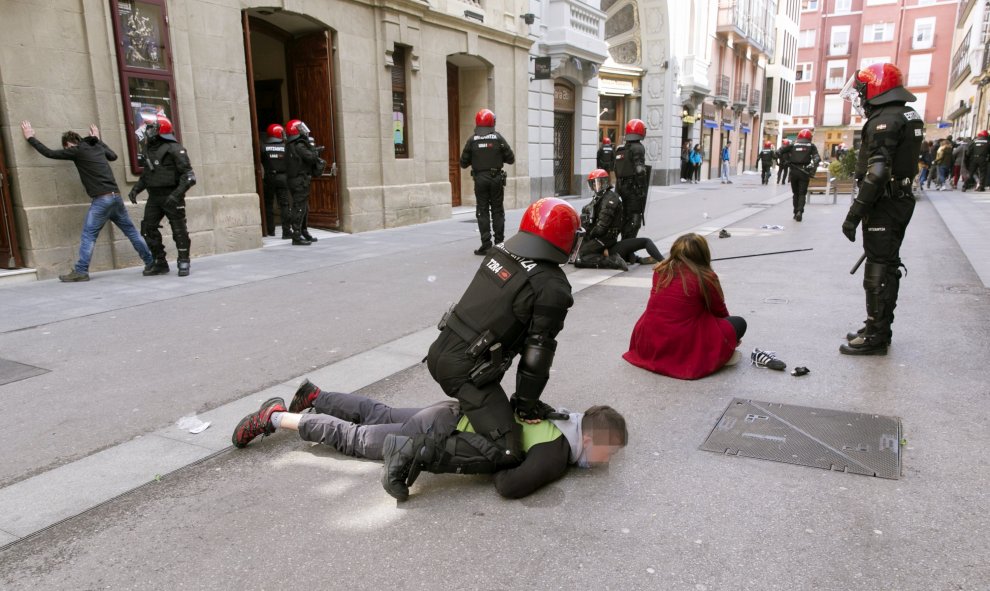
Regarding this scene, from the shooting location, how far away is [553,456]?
3.17 meters

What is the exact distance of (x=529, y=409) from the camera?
10.5ft

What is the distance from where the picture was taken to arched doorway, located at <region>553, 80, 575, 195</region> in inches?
779

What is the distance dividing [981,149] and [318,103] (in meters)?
20.0

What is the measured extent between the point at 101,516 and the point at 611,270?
7052 millimetres

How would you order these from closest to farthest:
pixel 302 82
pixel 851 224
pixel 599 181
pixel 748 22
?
1. pixel 851 224
2. pixel 599 181
3. pixel 302 82
4. pixel 748 22

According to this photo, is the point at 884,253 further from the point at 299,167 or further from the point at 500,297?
the point at 299,167

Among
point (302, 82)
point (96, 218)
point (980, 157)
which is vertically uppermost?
point (302, 82)

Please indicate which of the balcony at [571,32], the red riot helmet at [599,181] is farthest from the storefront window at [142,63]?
the balcony at [571,32]

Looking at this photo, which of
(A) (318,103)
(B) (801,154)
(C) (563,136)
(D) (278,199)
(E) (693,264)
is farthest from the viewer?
(C) (563,136)

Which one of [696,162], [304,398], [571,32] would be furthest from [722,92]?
[304,398]

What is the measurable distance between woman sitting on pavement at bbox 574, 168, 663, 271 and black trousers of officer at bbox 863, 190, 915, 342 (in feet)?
13.0

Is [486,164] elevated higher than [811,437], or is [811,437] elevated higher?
[486,164]

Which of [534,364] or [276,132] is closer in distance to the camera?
[534,364]

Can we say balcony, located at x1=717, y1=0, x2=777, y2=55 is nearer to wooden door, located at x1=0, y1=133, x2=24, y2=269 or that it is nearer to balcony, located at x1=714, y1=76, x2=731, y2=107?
balcony, located at x1=714, y1=76, x2=731, y2=107
